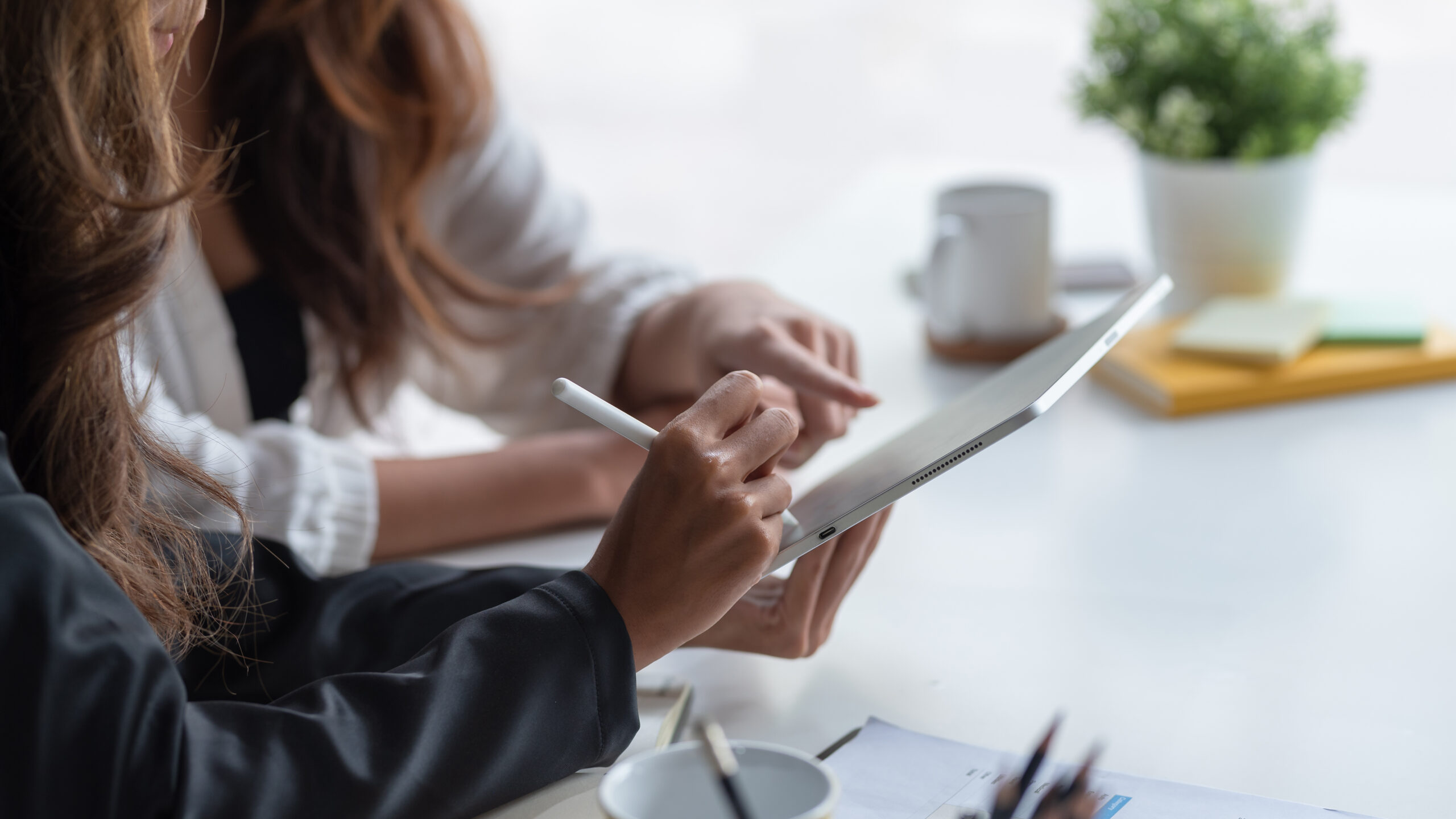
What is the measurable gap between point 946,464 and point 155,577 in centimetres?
32

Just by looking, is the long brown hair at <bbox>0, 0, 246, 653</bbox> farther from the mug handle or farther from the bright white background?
the mug handle

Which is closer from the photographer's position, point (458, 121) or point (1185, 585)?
point (1185, 585)

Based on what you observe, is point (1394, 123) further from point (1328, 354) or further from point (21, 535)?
point (21, 535)

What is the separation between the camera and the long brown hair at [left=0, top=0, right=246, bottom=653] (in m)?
0.40

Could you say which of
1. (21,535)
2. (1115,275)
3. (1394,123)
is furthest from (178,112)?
(1394,123)

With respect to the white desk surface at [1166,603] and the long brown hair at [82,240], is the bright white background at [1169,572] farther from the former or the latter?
the long brown hair at [82,240]

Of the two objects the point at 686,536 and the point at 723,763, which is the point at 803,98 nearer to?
the point at 686,536

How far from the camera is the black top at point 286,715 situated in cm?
37

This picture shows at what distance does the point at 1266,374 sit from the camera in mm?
938

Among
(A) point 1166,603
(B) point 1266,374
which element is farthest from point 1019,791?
(B) point 1266,374

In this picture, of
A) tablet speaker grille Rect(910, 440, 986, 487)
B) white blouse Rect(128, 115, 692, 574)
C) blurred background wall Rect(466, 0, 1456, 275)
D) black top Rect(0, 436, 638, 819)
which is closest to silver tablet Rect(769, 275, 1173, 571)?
tablet speaker grille Rect(910, 440, 986, 487)

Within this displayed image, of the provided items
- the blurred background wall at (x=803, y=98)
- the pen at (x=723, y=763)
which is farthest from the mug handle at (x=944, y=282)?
the blurred background wall at (x=803, y=98)

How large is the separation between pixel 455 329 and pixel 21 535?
63 cm

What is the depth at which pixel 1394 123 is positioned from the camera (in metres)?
3.49
